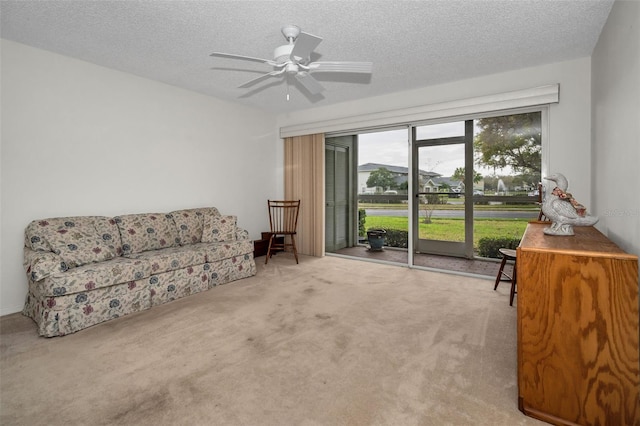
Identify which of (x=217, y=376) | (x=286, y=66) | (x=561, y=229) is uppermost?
(x=286, y=66)

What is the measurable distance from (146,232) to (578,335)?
12.7ft

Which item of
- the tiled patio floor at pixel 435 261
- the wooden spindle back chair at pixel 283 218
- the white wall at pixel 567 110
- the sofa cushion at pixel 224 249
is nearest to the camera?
the white wall at pixel 567 110

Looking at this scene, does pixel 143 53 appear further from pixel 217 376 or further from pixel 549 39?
pixel 549 39

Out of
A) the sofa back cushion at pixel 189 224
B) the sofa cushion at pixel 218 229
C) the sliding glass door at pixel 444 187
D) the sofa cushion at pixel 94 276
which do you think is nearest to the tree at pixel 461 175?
the sliding glass door at pixel 444 187

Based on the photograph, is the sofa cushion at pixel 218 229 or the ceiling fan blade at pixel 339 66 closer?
the ceiling fan blade at pixel 339 66

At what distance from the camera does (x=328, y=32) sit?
278cm

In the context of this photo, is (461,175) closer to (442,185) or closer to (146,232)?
(442,185)

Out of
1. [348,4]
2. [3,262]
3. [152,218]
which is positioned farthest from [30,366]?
[348,4]

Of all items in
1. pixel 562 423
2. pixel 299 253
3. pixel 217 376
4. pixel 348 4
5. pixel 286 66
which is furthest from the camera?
pixel 299 253

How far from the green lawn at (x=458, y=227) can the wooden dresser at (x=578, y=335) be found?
3.74 m

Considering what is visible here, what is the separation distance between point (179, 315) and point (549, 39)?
4.19 meters

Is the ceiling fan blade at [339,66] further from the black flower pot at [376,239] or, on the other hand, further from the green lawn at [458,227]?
the black flower pot at [376,239]

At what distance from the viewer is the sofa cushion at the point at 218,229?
4117 mm

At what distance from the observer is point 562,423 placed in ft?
4.98
